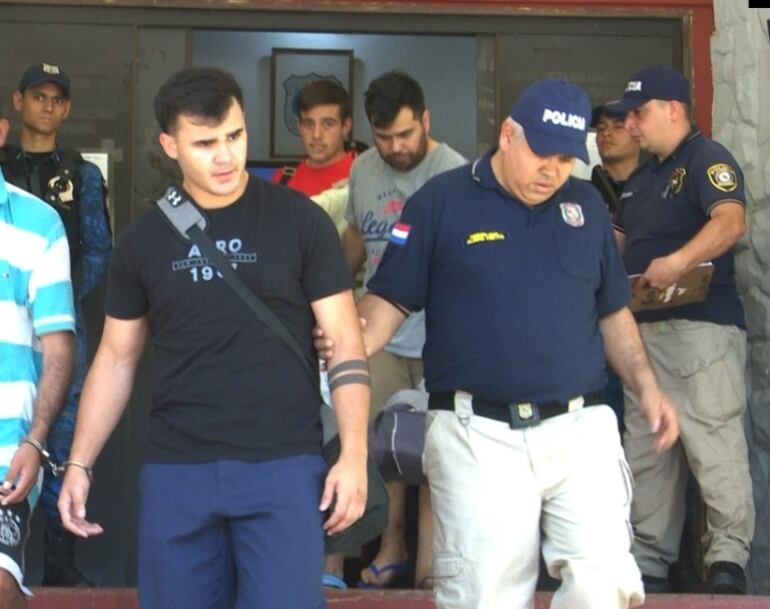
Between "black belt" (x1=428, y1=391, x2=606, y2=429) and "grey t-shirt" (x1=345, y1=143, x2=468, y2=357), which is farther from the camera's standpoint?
"grey t-shirt" (x1=345, y1=143, x2=468, y2=357)

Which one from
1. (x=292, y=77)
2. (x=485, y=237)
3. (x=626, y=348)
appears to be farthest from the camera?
(x=292, y=77)

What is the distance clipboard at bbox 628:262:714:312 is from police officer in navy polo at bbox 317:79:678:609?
111 centimetres

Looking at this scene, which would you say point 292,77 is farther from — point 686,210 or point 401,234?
point 401,234

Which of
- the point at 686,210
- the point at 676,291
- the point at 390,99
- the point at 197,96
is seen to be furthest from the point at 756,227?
the point at 197,96

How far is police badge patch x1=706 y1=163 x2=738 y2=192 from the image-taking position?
19.2 ft

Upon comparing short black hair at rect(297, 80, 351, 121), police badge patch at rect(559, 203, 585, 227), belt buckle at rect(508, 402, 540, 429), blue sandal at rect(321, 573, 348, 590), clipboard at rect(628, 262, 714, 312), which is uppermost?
short black hair at rect(297, 80, 351, 121)

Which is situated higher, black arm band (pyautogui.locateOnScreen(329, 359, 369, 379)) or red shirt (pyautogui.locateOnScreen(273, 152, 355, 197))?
red shirt (pyautogui.locateOnScreen(273, 152, 355, 197))

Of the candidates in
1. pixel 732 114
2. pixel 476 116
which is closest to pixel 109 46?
pixel 476 116

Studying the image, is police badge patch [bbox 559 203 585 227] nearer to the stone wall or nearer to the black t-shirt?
the black t-shirt

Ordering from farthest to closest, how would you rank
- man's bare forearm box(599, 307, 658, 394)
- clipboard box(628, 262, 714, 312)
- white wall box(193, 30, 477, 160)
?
1. white wall box(193, 30, 477, 160)
2. clipboard box(628, 262, 714, 312)
3. man's bare forearm box(599, 307, 658, 394)

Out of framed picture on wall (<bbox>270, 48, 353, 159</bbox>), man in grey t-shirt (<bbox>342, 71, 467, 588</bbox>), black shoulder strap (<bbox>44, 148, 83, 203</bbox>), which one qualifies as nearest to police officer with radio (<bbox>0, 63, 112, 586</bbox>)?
black shoulder strap (<bbox>44, 148, 83, 203</bbox>)

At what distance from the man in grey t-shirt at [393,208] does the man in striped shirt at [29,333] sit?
5.43ft

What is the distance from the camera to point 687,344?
19.8ft

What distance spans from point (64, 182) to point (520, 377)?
2658mm
